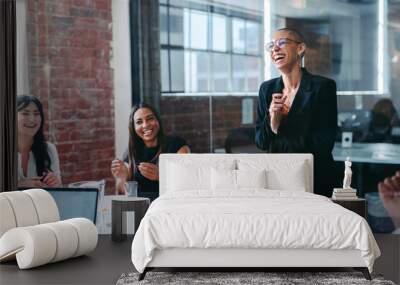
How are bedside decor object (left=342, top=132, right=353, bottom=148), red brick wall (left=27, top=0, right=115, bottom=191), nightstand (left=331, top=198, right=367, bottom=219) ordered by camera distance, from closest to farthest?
1. nightstand (left=331, top=198, right=367, bottom=219)
2. bedside decor object (left=342, top=132, right=353, bottom=148)
3. red brick wall (left=27, top=0, right=115, bottom=191)

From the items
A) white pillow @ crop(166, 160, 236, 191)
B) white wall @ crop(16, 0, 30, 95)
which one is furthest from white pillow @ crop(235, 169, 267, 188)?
white wall @ crop(16, 0, 30, 95)

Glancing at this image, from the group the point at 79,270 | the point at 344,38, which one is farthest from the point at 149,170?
the point at 344,38

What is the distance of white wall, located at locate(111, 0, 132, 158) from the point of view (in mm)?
8828

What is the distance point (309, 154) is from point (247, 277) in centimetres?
256

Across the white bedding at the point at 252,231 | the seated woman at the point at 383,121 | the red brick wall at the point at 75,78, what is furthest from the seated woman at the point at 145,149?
the white bedding at the point at 252,231

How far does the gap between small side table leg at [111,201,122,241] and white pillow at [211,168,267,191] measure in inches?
39.9

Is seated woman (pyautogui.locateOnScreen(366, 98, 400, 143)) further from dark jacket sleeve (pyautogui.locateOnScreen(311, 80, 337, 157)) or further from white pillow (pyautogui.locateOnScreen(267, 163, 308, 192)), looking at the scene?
white pillow (pyautogui.locateOnScreen(267, 163, 308, 192))

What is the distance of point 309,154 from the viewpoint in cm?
846

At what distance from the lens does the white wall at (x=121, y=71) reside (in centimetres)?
883

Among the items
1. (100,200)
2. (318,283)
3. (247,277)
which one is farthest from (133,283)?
(100,200)

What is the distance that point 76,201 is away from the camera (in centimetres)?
888

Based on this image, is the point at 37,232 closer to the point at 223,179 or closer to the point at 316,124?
the point at 223,179

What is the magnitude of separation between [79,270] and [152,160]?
8.10ft

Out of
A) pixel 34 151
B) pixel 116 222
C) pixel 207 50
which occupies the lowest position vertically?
pixel 116 222
